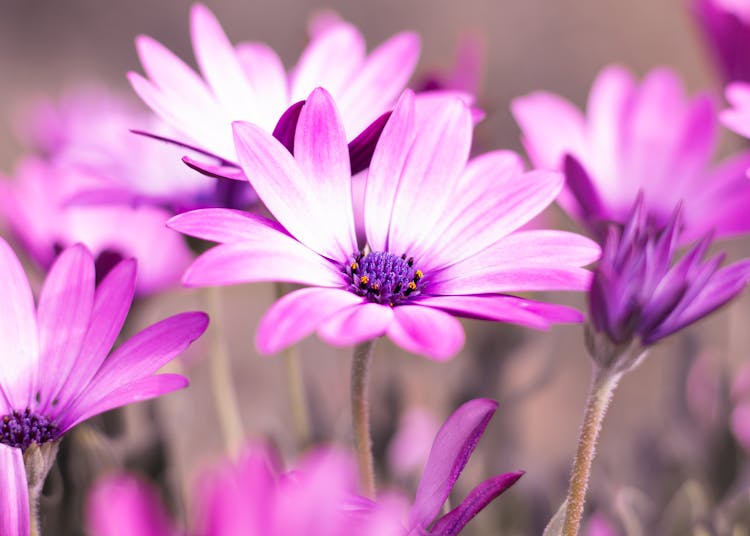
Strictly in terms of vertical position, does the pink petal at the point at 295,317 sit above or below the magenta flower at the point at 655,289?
above

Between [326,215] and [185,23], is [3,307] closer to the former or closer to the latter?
[326,215]

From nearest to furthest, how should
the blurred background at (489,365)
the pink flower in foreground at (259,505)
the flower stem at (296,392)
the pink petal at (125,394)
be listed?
the pink flower in foreground at (259,505), the pink petal at (125,394), the flower stem at (296,392), the blurred background at (489,365)

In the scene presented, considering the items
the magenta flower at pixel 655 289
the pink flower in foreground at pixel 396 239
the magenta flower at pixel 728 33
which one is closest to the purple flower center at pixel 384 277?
the pink flower in foreground at pixel 396 239

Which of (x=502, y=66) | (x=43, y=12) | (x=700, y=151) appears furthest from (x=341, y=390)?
(x=43, y=12)

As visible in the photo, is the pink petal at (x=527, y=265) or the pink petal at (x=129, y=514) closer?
the pink petal at (x=129, y=514)

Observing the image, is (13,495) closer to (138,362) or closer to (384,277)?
(138,362)

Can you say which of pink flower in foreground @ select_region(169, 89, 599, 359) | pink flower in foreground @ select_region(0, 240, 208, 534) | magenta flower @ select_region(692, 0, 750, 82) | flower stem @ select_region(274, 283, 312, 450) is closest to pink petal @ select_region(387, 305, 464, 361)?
pink flower in foreground @ select_region(169, 89, 599, 359)

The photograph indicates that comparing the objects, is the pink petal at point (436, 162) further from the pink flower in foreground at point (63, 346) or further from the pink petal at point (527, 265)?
the pink flower in foreground at point (63, 346)

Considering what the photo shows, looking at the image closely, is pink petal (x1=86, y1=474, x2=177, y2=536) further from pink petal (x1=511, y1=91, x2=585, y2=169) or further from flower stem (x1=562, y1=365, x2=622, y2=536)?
pink petal (x1=511, y1=91, x2=585, y2=169)
